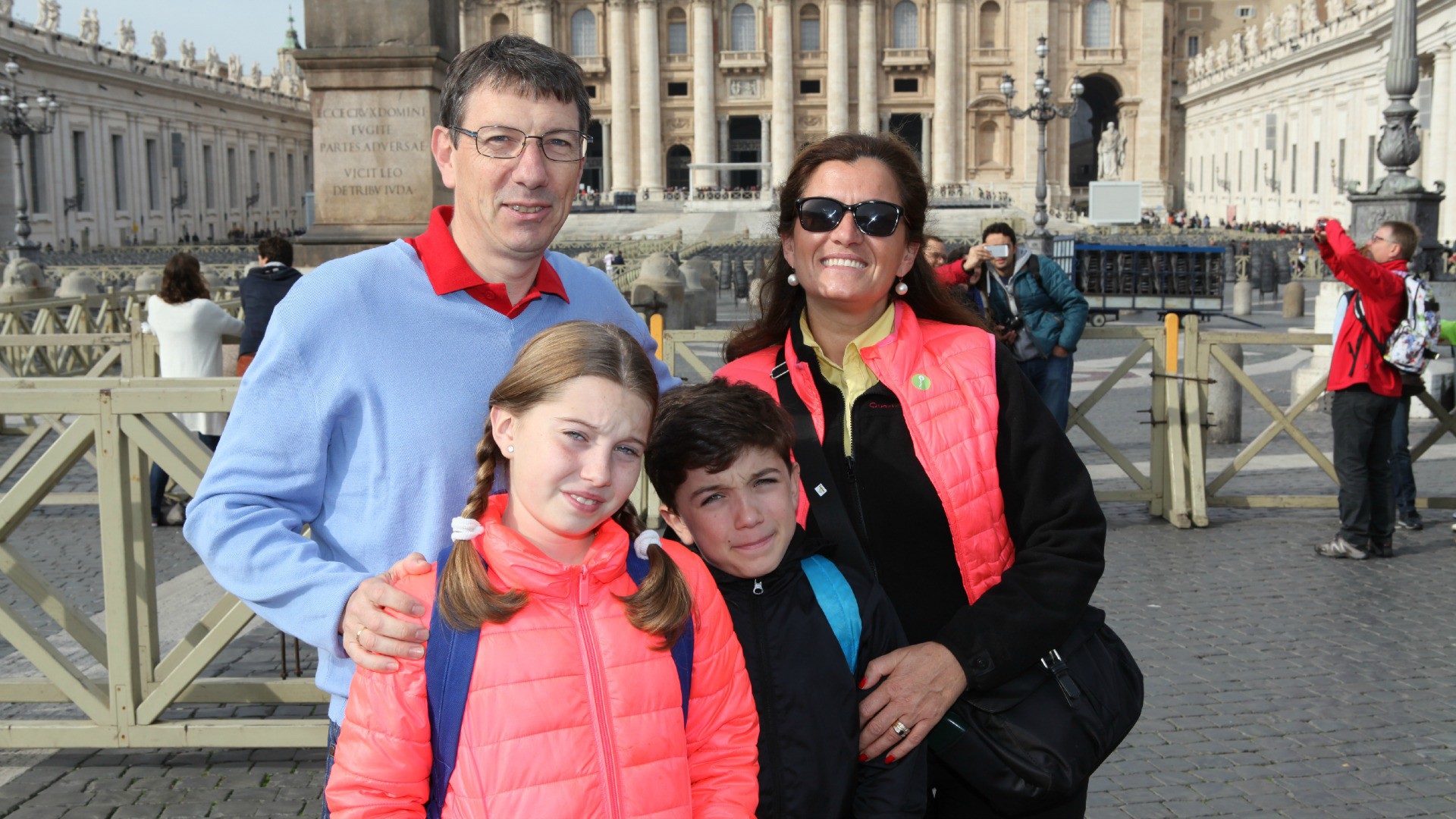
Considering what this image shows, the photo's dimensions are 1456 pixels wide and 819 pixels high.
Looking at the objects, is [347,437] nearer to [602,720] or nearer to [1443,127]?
[602,720]

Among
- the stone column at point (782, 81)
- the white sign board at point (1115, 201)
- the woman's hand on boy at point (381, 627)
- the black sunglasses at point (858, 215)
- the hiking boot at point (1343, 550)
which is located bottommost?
the hiking boot at point (1343, 550)

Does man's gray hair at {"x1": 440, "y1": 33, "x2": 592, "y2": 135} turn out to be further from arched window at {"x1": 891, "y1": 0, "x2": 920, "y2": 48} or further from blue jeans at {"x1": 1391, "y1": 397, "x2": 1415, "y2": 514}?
arched window at {"x1": 891, "y1": 0, "x2": 920, "y2": 48}

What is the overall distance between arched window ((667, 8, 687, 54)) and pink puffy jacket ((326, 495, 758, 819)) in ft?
244

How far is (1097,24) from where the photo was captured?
69750 mm

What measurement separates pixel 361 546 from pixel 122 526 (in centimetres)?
211

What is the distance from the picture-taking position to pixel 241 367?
23.0 ft

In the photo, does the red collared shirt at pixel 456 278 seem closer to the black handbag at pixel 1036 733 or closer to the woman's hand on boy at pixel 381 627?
the woman's hand on boy at pixel 381 627

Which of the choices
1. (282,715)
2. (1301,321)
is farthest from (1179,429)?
(1301,321)

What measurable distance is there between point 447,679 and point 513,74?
3.10ft

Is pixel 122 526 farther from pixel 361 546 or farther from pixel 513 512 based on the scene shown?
pixel 513 512

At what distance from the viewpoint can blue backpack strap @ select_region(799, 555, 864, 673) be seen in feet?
6.87

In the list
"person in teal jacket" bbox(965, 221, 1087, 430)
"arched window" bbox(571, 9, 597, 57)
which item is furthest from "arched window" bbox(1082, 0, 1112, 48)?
"person in teal jacket" bbox(965, 221, 1087, 430)

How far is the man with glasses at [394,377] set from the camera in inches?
75.2

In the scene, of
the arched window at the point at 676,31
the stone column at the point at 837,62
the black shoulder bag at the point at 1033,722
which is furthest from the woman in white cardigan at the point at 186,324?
the arched window at the point at 676,31
